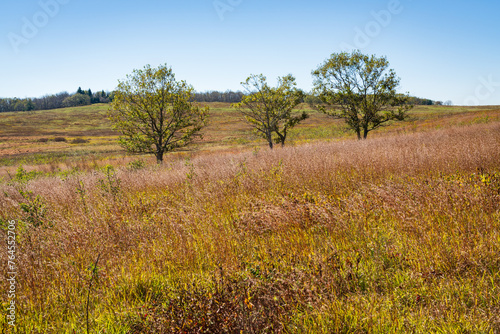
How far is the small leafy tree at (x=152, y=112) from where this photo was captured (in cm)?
1531

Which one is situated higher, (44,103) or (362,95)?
(44,103)

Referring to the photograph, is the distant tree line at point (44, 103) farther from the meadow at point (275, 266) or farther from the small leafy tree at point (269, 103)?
the meadow at point (275, 266)

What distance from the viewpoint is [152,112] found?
15.8 m

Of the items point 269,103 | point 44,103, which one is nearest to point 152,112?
point 269,103

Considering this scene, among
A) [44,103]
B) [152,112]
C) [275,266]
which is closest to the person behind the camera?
[275,266]

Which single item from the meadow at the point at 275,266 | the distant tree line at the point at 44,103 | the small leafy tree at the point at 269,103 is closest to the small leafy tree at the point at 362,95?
the small leafy tree at the point at 269,103

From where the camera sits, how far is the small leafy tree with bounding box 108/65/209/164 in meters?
15.3

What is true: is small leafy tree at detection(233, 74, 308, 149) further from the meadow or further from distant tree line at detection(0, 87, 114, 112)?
distant tree line at detection(0, 87, 114, 112)

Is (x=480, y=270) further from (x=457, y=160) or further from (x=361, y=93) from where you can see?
(x=361, y=93)

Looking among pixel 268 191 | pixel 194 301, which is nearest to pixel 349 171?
pixel 268 191

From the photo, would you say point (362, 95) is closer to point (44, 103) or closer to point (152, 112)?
point (152, 112)

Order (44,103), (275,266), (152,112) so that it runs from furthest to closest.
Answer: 1. (44,103)
2. (152,112)
3. (275,266)

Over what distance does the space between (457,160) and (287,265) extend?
17.2ft

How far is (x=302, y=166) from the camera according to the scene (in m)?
6.33
